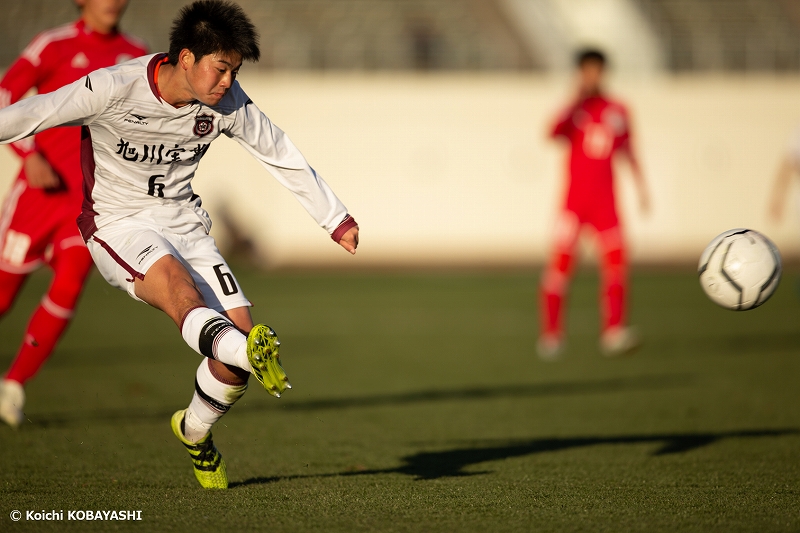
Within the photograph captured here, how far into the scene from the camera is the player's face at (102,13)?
5.31 metres

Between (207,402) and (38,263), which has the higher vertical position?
(207,402)

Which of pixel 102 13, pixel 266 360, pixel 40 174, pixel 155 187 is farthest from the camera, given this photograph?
pixel 102 13

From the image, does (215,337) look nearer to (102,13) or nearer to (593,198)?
(102,13)

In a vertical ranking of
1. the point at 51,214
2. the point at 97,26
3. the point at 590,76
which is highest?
the point at 590,76

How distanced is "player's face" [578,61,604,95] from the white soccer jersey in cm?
510

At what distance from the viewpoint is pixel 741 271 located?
4.68 m

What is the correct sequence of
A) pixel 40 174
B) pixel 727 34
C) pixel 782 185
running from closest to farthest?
pixel 40 174
pixel 782 185
pixel 727 34

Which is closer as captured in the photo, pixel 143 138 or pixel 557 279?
pixel 143 138

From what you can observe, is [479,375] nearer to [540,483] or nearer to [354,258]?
[540,483]

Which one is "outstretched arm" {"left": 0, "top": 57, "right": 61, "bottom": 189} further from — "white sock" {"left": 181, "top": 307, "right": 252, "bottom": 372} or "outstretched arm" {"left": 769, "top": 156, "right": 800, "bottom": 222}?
"outstretched arm" {"left": 769, "top": 156, "right": 800, "bottom": 222}

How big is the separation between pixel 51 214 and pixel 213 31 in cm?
Result: 213

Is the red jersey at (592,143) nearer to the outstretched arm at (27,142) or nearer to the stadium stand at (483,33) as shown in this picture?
the outstretched arm at (27,142)

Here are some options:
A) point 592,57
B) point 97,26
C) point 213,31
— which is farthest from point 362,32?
point 213,31

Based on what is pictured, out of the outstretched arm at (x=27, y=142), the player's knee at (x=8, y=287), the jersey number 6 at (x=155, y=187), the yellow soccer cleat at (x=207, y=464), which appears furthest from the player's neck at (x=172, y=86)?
the player's knee at (x=8, y=287)
